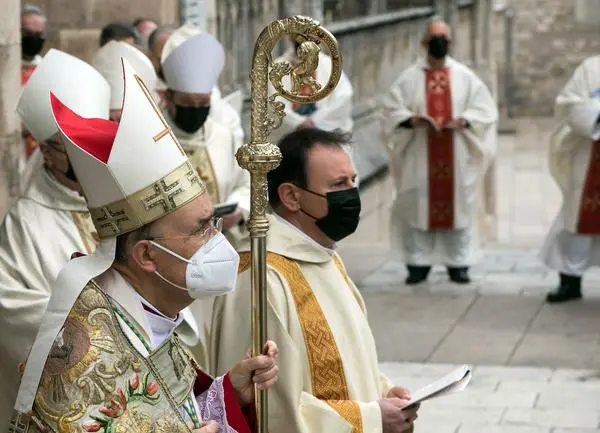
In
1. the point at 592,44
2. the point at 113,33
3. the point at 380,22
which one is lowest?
the point at 592,44

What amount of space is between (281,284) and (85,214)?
118 centimetres

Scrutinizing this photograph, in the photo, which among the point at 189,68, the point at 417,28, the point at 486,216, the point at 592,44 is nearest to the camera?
the point at 189,68

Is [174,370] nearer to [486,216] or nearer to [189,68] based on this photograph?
[189,68]

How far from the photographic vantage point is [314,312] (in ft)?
14.0

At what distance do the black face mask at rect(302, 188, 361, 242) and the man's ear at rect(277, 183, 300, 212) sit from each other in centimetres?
3

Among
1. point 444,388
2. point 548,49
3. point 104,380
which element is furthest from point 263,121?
point 548,49

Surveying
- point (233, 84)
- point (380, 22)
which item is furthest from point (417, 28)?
point (233, 84)

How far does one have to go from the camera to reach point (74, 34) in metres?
10.1

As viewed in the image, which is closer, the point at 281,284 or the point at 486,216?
the point at 281,284

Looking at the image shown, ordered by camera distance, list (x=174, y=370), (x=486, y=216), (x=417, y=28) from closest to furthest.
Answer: (x=174, y=370)
(x=486, y=216)
(x=417, y=28)

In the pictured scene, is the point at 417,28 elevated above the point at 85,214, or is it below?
below

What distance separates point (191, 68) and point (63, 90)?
1.33m

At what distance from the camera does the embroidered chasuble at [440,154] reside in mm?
11180

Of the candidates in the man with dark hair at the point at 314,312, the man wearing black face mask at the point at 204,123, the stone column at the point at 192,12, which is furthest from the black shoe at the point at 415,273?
the man with dark hair at the point at 314,312
